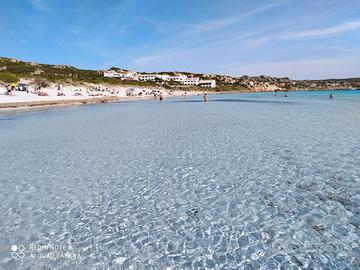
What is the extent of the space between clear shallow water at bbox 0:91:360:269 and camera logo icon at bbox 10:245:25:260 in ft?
0.20

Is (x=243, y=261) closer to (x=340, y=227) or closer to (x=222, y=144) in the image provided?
(x=340, y=227)

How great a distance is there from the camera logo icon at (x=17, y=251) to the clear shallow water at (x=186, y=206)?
6cm

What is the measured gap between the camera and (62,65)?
178 metres

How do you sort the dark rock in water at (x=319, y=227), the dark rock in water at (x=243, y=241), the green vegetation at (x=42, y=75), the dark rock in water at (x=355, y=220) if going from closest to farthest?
the dark rock in water at (x=243, y=241) → the dark rock in water at (x=319, y=227) → the dark rock in water at (x=355, y=220) → the green vegetation at (x=42, y=75)

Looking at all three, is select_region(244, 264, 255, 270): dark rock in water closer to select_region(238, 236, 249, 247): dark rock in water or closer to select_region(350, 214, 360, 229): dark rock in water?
select_region(238, 236, 249, 247): dark rock in water

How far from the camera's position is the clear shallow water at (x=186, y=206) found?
6043 millimetres

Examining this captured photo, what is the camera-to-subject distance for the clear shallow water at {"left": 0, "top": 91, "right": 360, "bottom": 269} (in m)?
6.04

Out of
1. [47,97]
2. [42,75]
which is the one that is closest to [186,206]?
[47,97]

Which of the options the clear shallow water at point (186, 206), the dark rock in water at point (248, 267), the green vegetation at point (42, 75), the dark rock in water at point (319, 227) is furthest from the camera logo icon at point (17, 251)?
the green vegetation at point (42, 75)

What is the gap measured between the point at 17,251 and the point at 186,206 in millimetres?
4471

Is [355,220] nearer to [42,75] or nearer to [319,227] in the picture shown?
[319,227]

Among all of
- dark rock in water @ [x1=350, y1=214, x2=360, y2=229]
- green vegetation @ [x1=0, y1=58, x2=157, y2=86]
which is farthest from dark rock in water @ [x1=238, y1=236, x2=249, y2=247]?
green vegetation @ [x1=0, y1=58, x2=157, y2=86]

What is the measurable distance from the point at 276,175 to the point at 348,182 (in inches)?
95.9

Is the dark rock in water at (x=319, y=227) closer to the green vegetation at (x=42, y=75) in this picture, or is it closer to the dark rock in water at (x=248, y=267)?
the dark rock in water at (x=248, y=267)
